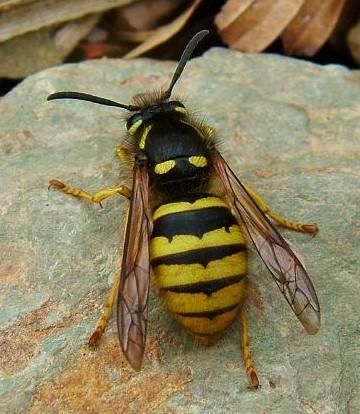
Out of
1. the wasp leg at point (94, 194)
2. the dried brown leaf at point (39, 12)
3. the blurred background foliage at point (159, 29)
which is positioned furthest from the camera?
the blurred background foliage at point (159, 29)

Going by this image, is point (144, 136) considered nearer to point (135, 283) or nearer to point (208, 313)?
point (135, 283)

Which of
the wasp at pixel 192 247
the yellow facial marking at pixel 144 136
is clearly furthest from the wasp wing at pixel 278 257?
the yellow facial marking at pixel 144 136

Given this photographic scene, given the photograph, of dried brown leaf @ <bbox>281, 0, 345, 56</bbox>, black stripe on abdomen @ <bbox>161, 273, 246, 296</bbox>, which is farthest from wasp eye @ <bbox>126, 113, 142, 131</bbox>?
dried brown leaf @ <bbox>281, 0, 345, 56</bbox>

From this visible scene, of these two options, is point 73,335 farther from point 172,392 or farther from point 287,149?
point 287,149

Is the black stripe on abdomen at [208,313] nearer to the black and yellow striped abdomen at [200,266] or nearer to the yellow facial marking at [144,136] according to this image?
the black and yellow striped abdomen at [200,266]

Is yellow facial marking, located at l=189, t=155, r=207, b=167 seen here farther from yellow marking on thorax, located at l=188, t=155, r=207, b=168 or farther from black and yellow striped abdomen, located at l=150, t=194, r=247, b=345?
black and yellow striped abdomen, located at l=150, t=194, r=247, b=345

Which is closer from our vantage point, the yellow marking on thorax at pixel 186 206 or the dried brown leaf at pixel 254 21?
the yellow marking on thorax at pixel 186 206

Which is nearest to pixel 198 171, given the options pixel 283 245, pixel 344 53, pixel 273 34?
pixel 283 245
